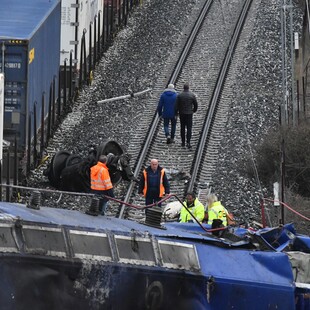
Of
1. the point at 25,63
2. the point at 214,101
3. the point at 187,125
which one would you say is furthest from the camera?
the point at 214,101

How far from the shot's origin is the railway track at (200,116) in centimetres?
2194

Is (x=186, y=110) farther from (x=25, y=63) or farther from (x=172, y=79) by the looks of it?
(x=172, y=79)

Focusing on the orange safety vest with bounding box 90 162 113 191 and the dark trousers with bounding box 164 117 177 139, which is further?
the dark trousers with bounding box 164 117 177 139

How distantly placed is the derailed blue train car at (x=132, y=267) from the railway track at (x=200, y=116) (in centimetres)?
895

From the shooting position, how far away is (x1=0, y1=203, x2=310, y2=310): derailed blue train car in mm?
8328

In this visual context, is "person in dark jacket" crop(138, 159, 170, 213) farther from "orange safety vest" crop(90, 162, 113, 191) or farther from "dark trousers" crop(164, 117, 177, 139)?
"dark trousers" crop(164, 117, 177, 139)

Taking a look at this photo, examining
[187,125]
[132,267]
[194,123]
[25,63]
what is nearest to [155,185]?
[25,63]

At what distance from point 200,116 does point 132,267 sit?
1729cm

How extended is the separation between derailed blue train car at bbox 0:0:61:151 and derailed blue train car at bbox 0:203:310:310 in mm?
11291

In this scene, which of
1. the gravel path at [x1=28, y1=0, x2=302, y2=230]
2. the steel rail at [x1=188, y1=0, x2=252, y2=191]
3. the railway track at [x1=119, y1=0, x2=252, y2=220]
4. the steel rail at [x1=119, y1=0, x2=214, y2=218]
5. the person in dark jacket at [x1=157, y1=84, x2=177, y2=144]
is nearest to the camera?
the steel rail at [x1=119, y1=0, x2=214, y2=218]

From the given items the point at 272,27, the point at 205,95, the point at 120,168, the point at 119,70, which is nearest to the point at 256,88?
the point at 205,95

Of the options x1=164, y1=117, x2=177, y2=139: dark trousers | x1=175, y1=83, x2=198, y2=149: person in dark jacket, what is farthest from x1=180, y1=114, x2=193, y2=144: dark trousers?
x1=164, y1=117, x2=177, y2=139: dark trousers

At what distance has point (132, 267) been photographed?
9172mm

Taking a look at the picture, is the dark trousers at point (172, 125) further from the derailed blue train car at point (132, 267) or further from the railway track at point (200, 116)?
the derailed blue train car at point (132, 267)
